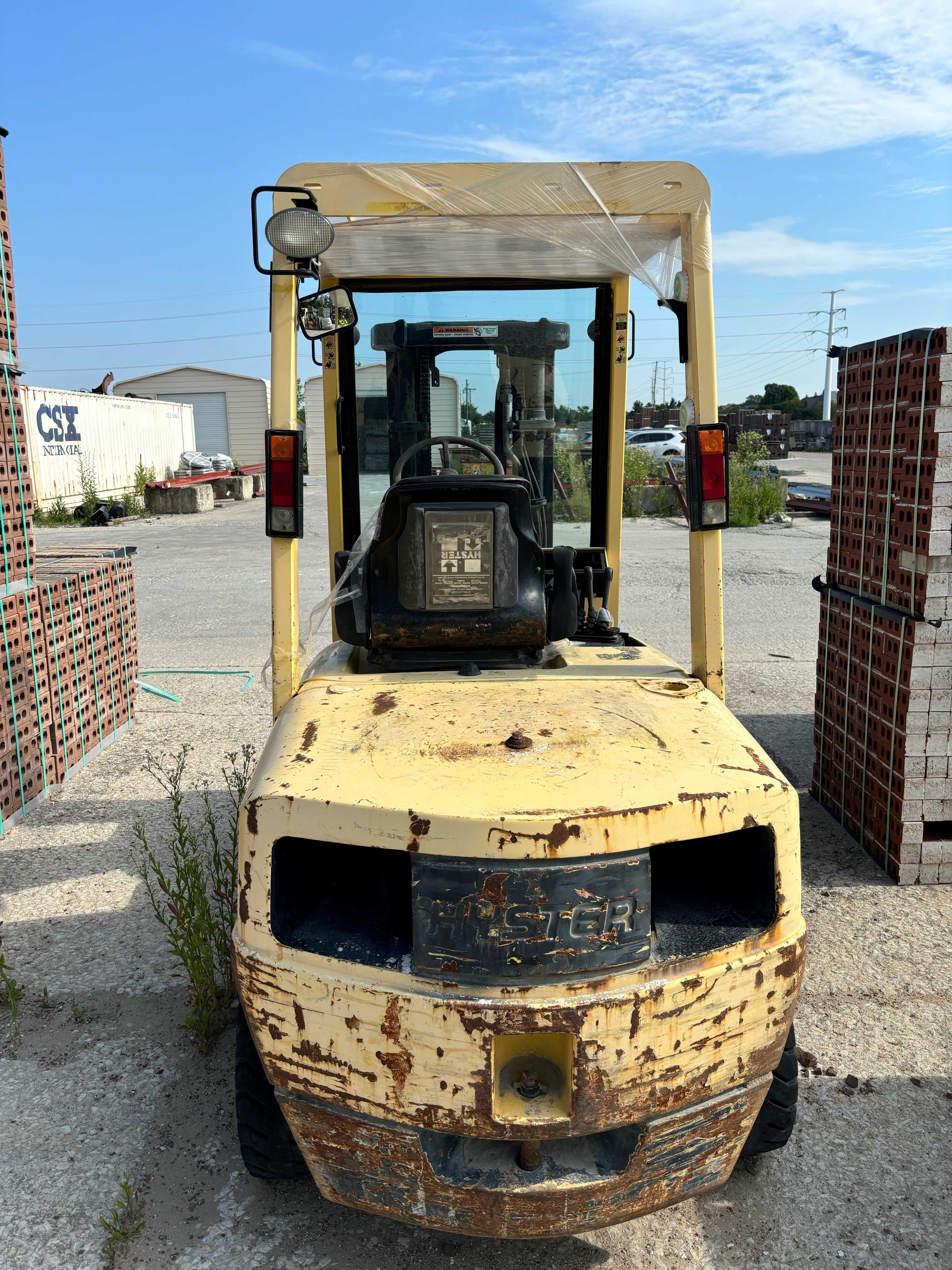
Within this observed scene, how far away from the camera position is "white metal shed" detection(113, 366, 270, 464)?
1606 inches

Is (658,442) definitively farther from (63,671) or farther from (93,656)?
(63,671)

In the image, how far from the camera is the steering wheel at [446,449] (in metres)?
3.37

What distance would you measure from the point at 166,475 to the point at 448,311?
29499 mm

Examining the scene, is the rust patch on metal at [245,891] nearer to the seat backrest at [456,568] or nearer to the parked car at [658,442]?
the seat backrest at [456,568]

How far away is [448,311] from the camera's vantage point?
395 centimetres

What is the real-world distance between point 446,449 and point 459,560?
0.83 meters

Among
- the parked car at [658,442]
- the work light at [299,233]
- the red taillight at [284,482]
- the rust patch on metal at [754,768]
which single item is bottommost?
the rust patch on metal at [754,768]

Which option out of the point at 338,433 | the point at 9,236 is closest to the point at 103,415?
the point at 9,236

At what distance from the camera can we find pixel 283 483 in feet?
9.57

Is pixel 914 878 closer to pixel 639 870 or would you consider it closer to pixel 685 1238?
pixel 685 1238

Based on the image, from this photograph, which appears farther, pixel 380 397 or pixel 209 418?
pixel 209 418

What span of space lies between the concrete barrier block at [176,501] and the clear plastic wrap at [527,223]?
2334 cm

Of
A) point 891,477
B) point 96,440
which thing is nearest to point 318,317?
point 891,477

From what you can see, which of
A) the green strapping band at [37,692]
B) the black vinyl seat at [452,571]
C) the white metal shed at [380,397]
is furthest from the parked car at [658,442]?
the black vinyl seat at [452,571]
